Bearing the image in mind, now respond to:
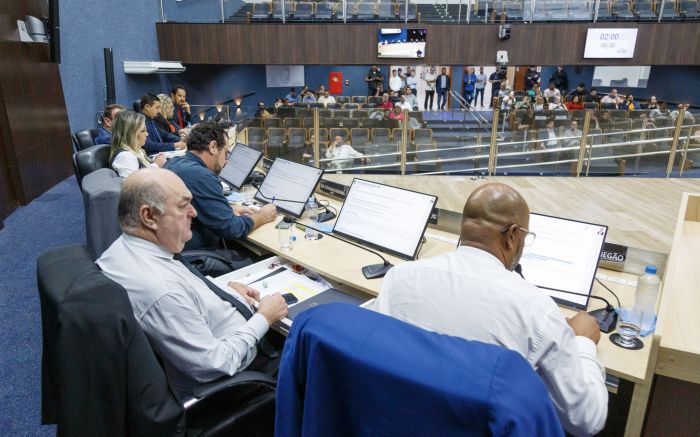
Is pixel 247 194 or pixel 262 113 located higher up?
pixel 262 113

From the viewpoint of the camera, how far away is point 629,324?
1.66 m

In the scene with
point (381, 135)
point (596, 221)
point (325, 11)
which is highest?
point (325, 11)

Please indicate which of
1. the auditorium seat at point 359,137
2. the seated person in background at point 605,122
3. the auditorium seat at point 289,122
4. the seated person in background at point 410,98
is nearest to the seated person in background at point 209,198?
the auditorium seat at point 289,122

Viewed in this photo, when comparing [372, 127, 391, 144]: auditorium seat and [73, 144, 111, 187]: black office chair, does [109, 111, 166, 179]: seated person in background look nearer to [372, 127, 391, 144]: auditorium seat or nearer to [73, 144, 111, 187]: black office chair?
[73, 144, 111, 187]: black office chair

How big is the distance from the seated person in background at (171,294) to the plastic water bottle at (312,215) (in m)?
0.86

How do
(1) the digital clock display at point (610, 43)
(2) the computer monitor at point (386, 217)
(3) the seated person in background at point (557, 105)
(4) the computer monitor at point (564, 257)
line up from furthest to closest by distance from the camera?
(3) the seated person in background at point (557, 105) → (1) the digital clock display at point (610, 43) → (2) the computer monitor at point (386, 217) → (4) the computer monitor at point (564, 257)

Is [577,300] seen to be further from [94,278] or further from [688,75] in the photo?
[688,75]

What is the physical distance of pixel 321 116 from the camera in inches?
243

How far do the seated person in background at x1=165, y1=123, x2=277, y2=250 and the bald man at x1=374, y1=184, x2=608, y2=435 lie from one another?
4.90ft

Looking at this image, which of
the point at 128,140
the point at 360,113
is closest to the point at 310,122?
the point at 360,113

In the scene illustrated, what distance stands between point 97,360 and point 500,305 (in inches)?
38.1

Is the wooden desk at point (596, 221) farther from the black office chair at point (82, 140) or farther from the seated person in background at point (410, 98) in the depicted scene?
the seated person in background at point (410, 98)

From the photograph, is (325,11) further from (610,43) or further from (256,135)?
(610,43)

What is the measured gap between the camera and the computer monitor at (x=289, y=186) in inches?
114
